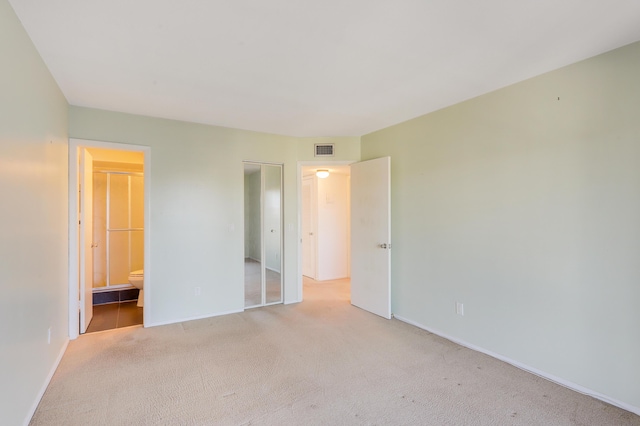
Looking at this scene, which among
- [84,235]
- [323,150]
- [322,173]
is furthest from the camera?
[322,173]

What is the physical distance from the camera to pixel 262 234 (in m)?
4.37

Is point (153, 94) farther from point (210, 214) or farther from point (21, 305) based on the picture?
point (21, 305)

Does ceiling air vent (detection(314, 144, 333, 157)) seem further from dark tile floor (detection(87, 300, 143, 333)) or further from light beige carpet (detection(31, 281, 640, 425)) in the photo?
dark tile floor (detection(87, 300, 143, 333))

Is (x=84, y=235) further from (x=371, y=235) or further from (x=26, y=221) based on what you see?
(x=371, y=235)

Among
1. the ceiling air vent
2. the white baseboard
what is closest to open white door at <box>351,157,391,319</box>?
the ceiling air vent

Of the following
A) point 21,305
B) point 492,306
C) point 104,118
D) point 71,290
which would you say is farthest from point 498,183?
point 71,290

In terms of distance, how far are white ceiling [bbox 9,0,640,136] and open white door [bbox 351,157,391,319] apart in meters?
1.07

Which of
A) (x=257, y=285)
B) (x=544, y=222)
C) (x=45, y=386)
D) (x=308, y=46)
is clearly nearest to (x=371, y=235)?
(x=257, y=285)

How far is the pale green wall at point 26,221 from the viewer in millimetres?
1637

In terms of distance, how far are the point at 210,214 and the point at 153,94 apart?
59.4 inches

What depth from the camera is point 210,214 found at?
3910 mm

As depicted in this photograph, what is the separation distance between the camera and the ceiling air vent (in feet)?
14.7

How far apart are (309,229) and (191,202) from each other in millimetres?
2828

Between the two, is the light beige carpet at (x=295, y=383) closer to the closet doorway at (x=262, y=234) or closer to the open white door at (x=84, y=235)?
the open white door at (x=84, y=235)
